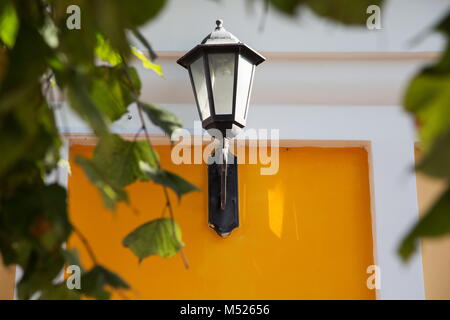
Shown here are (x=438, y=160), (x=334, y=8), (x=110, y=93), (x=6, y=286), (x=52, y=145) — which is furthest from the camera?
(x=6, y=286)

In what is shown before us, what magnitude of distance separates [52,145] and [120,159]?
1.34ft

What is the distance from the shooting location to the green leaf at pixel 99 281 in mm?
1122

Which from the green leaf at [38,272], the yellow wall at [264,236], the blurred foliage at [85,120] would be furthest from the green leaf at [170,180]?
the yellow wall at [264,236]

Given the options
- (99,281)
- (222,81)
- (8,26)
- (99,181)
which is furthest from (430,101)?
(222,81)

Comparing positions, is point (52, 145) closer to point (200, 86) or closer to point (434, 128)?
point (434, 128)

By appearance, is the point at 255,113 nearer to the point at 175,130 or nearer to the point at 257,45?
the point at 257,45

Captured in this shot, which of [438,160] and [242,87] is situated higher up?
[242,87]

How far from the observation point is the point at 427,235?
0.69 meters

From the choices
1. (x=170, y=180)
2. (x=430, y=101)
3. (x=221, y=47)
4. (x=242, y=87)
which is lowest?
(x=430, y=101)

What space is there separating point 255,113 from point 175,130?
2020 mm

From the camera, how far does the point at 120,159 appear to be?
1378mm

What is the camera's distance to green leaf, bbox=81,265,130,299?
44.2 inches

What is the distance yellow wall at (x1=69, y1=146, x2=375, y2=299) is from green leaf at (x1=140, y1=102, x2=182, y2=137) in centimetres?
193
